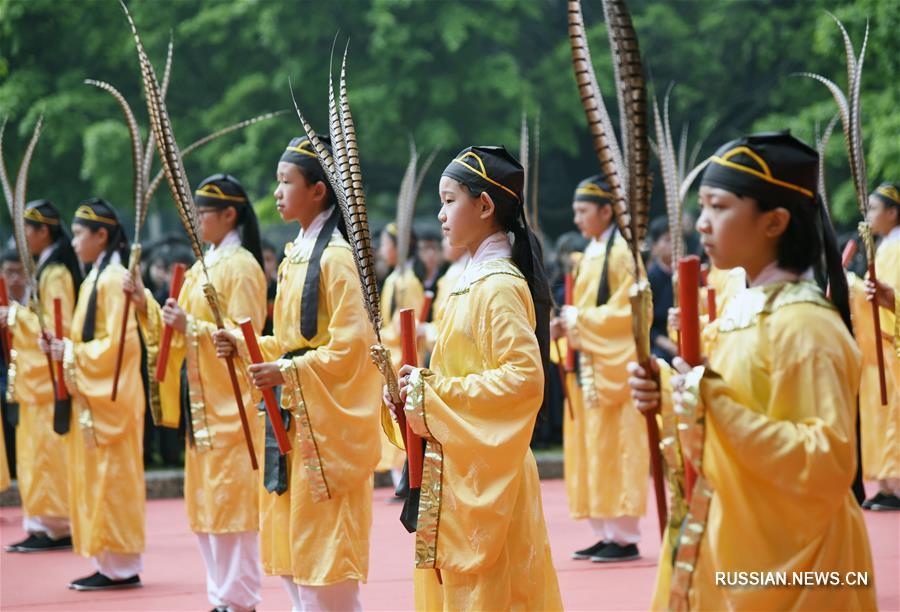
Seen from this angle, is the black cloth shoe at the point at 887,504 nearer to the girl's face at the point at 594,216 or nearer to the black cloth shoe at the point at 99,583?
the girl's face at the point at 594,216

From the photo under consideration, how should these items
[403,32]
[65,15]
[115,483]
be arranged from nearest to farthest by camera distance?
1. [115,483]
2. [65,15]
3. [403,32]

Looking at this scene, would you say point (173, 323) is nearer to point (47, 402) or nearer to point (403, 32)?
point (47, 402)

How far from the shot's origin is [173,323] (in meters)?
5.69

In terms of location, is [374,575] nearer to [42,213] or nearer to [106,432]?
[106,432]

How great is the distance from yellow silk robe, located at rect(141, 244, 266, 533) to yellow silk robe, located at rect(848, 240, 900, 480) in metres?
4.24

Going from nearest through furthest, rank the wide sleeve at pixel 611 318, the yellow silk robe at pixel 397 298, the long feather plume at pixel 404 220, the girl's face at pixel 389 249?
the wide sleeve at pixel 611 318 < the long feather plume at pixel 404 220 < the yellow silk robe at pixel 397 298 < the girl's face at pixel 389 249

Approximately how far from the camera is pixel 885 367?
8531mm

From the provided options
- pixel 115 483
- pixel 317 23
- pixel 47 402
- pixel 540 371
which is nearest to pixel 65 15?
pixel 317 23

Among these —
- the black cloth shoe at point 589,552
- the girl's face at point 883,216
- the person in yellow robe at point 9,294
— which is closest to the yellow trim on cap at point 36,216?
the person in yellow robe at point 9,294

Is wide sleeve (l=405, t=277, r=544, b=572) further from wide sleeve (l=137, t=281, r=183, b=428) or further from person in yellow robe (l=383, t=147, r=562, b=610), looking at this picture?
wide sleeve (l=137, t=281, r=183, b=428)

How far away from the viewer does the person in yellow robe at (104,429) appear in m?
6.66

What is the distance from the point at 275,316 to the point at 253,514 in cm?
114

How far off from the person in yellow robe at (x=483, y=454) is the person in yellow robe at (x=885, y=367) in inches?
191

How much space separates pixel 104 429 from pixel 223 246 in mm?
1518
